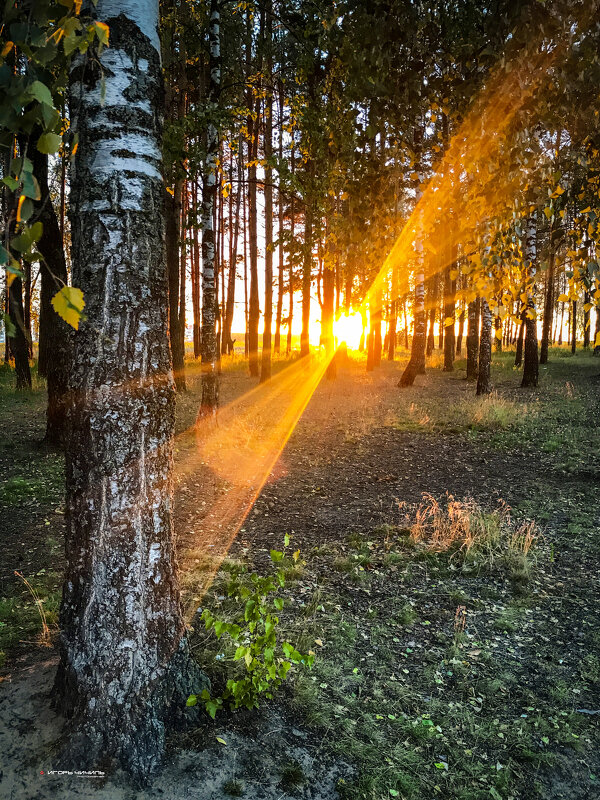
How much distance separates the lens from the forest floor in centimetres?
228

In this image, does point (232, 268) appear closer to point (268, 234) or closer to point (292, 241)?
point (268, 234)

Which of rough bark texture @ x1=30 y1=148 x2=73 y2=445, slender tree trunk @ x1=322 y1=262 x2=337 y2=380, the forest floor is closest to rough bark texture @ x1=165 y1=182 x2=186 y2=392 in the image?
rough bark texture @ x1=30 y1=148 x2=73 y2=445

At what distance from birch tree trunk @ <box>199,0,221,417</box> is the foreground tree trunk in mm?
5684

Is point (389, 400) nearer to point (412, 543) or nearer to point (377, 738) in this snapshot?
point (412, 543)

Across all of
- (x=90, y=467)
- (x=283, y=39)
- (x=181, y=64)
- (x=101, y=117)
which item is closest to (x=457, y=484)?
(x=90, y=467)

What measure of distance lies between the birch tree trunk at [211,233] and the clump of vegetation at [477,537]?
4.41 m

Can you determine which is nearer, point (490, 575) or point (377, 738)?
point (377, 738)

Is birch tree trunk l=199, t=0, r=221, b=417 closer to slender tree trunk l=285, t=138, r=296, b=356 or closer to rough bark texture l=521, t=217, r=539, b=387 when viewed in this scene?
slender tree trunk l=285, t=138, r=296, b=356

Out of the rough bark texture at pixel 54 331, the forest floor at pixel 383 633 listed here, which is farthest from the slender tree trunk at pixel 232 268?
the forest floor at pixel 383 633

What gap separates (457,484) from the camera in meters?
6.75

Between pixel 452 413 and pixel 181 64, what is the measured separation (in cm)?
1061

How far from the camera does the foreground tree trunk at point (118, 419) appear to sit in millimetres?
2074

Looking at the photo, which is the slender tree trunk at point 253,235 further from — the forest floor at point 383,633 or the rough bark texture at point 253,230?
the forest floor at point 383,633

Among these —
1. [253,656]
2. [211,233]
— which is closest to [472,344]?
[211,233]
